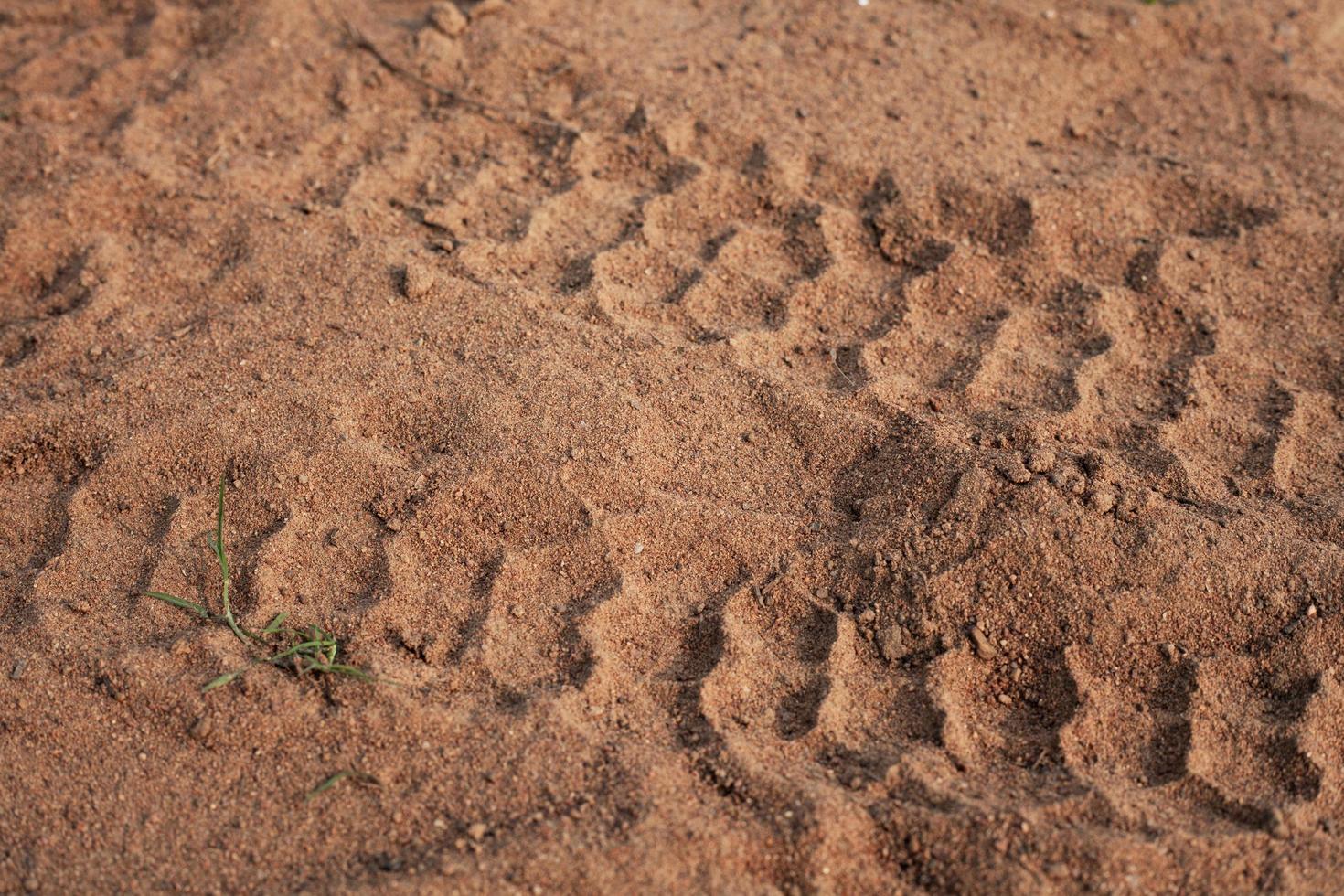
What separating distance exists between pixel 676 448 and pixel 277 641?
2.69ft

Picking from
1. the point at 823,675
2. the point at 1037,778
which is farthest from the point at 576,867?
the point at 1037,778

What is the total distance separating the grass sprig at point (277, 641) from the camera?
6.88ft

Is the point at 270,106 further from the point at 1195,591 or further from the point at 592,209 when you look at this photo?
the point at 1195,591

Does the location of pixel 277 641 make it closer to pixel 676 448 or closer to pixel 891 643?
pixel 676 448

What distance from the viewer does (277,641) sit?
7.17 feet

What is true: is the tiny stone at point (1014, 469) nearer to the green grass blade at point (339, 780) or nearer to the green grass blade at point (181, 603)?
the green grass blade at point (339, 780)

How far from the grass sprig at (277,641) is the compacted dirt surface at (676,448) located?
0.02 m

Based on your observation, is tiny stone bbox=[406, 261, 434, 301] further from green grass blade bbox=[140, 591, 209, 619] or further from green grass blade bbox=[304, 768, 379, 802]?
green grass blade bbox=[304, 768, 379, 802]

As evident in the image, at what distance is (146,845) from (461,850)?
1.59ft

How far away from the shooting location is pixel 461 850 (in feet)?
6.12

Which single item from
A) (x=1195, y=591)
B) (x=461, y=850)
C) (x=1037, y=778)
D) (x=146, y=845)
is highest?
(x=1195, y=591)

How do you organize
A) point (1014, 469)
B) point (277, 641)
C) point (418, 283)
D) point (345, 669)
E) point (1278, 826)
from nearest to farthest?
point (1278, 826) → point (345, 669) → point (277, 641) → point (1014, 469) → point (418, 283)

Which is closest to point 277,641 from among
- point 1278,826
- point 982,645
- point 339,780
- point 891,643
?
point 339,780

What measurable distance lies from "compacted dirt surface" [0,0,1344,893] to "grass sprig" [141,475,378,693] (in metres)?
0.02
